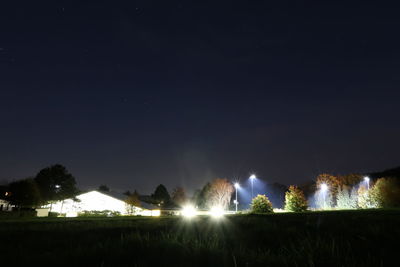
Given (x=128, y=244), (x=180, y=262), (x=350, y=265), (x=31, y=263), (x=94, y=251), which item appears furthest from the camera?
(x=128, y=244)

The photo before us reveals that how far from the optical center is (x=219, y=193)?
362ft

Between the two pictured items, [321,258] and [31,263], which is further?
[31,263]

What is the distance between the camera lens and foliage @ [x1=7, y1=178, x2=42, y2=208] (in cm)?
5816

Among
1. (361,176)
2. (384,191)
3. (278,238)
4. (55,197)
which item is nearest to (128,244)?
(278,238)

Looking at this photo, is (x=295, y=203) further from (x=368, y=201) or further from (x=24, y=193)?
(x=24, y=193)

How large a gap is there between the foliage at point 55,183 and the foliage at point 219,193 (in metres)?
51.8

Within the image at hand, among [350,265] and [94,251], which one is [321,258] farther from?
[94,251]

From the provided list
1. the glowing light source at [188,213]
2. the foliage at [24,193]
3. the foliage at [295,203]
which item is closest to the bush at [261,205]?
the foliage at [295,203]

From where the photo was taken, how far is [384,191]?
57.2 m

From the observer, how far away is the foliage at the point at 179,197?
15705 centimetres

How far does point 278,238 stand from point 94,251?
9.74 ft

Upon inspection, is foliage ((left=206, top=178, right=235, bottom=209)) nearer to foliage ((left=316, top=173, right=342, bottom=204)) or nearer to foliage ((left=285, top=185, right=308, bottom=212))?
foliage ((left=316, top=173, right=342, bottom=204))

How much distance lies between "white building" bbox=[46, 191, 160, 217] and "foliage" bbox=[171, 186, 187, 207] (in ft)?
249

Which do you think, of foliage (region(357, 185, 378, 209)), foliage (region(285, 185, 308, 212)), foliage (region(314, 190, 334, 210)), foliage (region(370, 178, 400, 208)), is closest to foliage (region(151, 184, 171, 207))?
foliage (region(314, 190, 334, 210))
